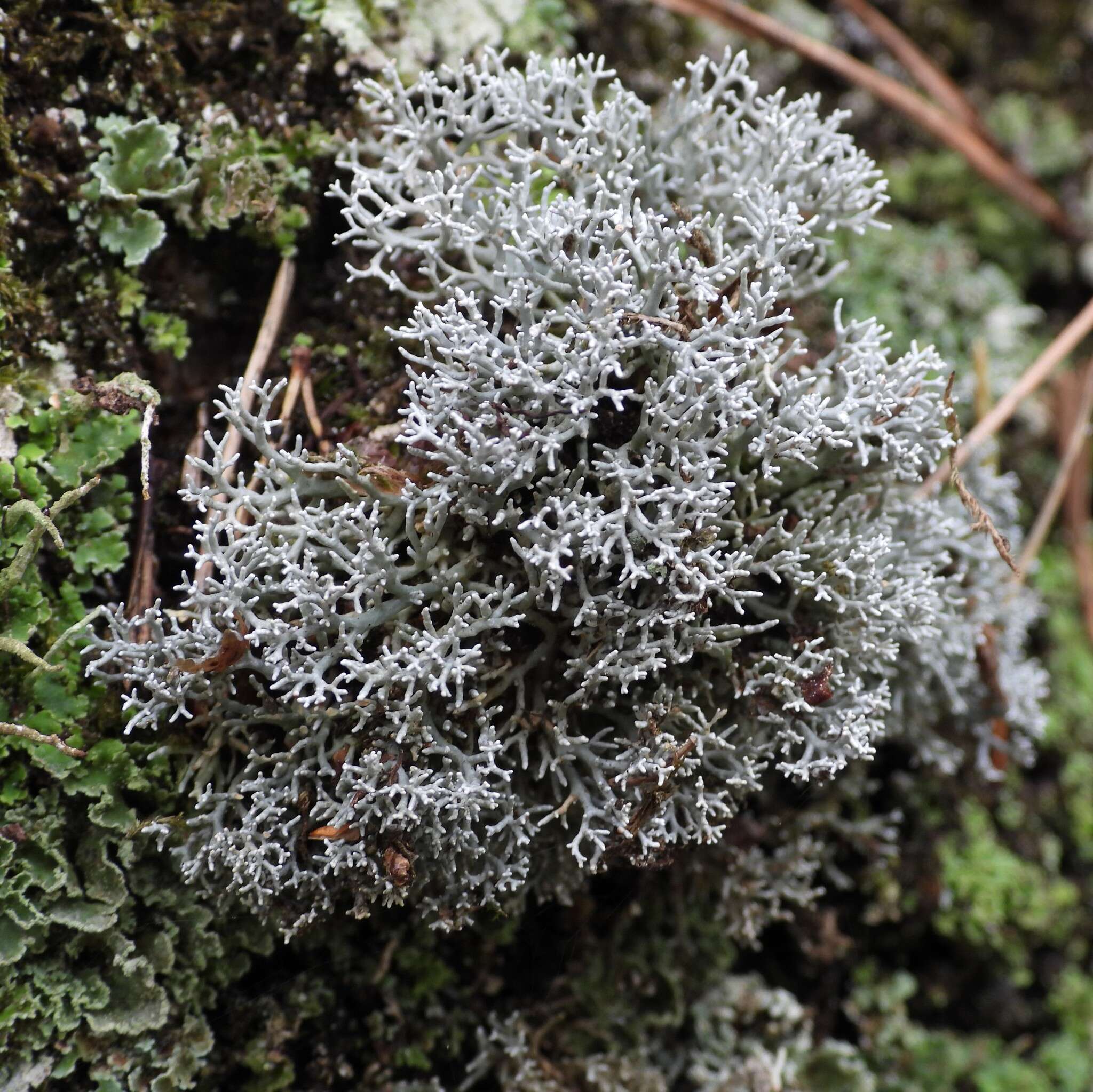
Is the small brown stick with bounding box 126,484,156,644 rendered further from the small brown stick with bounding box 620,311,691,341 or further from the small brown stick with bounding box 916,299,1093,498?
the small brown stick with bounding box 916,299,1093,498

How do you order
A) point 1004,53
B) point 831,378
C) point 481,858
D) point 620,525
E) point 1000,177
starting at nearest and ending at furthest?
point 620,525, point 481,858, point 831,378, point 1000,177, point 1004,53

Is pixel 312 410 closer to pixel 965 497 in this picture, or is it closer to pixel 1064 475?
pixel 965 497

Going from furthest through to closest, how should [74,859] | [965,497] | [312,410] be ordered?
[312,410] → [965,497] → [74,859]

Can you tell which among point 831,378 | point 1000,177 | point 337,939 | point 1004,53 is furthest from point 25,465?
point 1004,53

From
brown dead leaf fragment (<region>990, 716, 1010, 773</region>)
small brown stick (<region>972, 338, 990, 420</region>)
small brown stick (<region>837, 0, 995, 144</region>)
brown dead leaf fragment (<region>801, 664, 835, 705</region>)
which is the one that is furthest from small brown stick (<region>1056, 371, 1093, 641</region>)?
brown dead leaf fragment (<region>801, 664, 835, 705</region>)

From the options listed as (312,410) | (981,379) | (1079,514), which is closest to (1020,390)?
(981,379)

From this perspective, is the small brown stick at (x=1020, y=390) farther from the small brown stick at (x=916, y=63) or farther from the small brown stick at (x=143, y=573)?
the small brown stick at (x=143, y=573)

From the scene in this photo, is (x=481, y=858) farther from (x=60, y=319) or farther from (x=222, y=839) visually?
(x=60, y=319)
